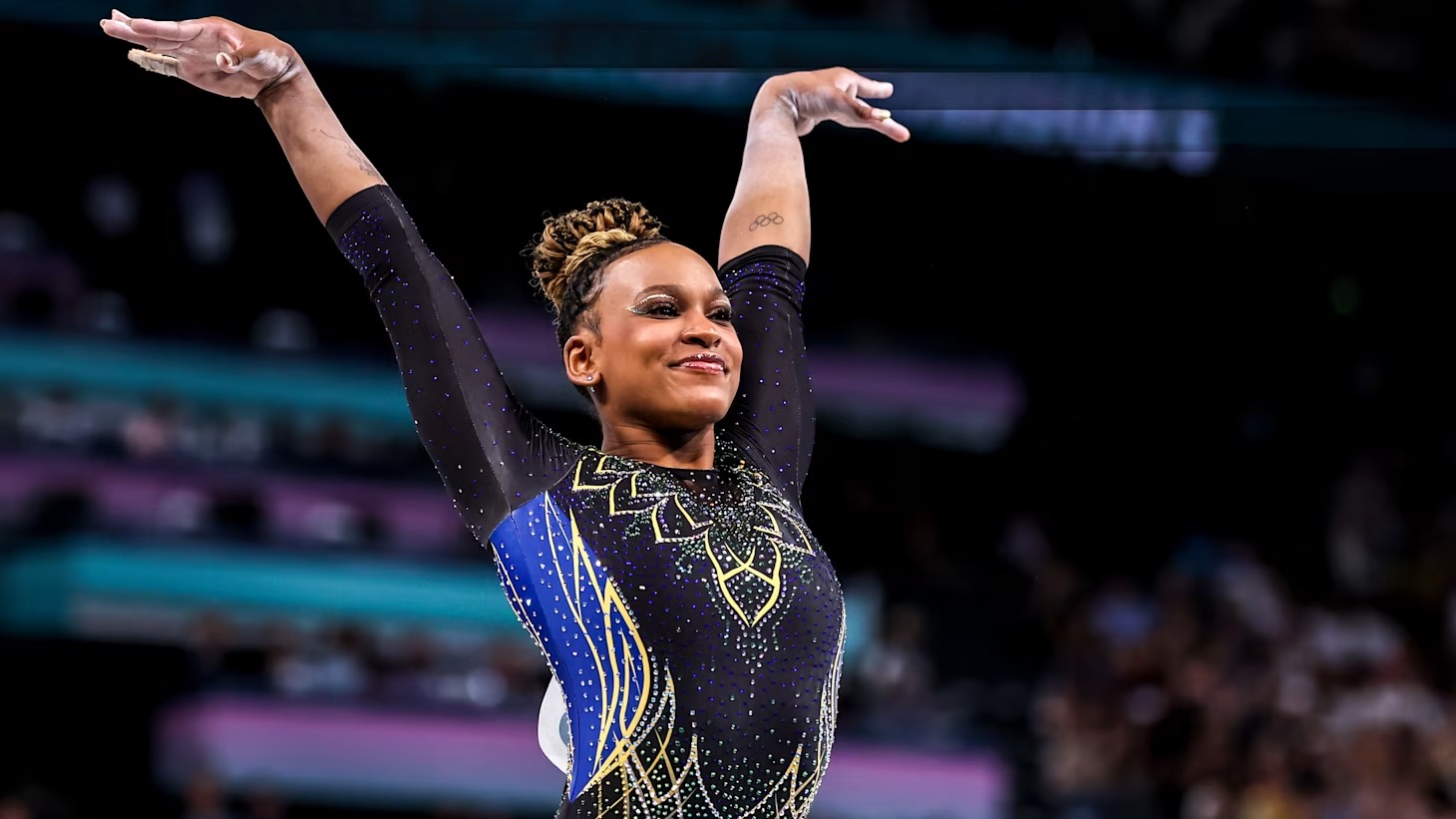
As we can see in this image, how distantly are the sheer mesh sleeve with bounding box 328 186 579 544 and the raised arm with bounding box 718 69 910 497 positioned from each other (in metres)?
0.34

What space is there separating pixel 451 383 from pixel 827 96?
3.15 feet

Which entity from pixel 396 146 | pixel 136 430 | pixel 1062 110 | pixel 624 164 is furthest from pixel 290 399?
pixel 1062 110

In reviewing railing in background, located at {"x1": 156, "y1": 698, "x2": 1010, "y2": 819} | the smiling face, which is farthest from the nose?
railing in background, located at {"x1": 156, "y1": 698, "x2": 1010, "y2": 819}

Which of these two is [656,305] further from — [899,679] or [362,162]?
[899,679]

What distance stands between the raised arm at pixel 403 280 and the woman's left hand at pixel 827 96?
31.8 inches

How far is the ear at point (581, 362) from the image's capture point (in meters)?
2.69

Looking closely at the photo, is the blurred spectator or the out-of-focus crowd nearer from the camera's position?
the out-of-focus crowd

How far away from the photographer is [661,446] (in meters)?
2.69

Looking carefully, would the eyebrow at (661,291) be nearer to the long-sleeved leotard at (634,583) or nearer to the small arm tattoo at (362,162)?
the long-sleeved leotard at (634,583)

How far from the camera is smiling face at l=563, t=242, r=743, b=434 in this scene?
2.60m

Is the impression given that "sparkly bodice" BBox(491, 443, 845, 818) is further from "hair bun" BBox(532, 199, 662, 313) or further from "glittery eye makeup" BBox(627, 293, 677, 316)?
"hair bun" BBox(532, 199, 662, 313)

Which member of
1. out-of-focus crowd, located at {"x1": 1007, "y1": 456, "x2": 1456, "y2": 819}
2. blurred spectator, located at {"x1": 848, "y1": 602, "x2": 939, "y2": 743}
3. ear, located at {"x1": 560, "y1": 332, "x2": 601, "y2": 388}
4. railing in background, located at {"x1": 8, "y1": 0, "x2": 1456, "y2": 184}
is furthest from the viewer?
blurred spectator, located at {"x1": 848, "y1": 602, "x2": 939, "y2": 743}

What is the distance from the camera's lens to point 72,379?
8516mm

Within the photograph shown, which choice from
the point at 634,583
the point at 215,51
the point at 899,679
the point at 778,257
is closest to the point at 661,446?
the point at 634,583
